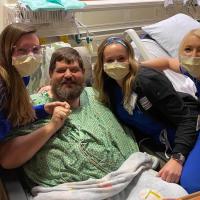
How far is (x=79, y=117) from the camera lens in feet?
5.90

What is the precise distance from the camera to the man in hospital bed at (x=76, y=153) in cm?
151

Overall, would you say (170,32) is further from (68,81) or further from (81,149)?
(81,149)

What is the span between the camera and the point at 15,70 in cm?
146

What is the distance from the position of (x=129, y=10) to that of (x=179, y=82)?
3.46ft

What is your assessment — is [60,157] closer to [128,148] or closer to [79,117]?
[79,117]

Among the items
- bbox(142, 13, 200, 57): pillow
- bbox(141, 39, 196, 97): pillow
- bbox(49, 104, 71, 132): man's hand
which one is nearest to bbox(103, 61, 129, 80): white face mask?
bbox(49, 104, 71, 132): man's hand

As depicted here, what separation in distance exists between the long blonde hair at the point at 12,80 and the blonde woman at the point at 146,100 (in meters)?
0.49

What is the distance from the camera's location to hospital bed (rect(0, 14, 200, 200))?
1505 millimetres

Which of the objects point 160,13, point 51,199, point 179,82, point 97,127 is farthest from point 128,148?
point 160,13

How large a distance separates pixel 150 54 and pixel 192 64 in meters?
1.23

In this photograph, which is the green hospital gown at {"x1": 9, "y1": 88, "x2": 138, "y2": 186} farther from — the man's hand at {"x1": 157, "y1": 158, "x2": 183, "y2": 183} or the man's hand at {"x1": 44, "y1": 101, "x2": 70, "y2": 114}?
the man's hand at {"x1": 157, "y1": 158, "x2": 183, "y2": 183}

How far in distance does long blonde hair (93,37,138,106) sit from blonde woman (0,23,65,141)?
1.38 feet

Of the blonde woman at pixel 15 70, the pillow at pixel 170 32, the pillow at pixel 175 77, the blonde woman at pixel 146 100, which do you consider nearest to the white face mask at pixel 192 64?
the blonde woman at pixel 146 100

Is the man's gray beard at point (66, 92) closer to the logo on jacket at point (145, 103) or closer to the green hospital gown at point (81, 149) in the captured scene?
the green hospital gown at point (81, 149)
